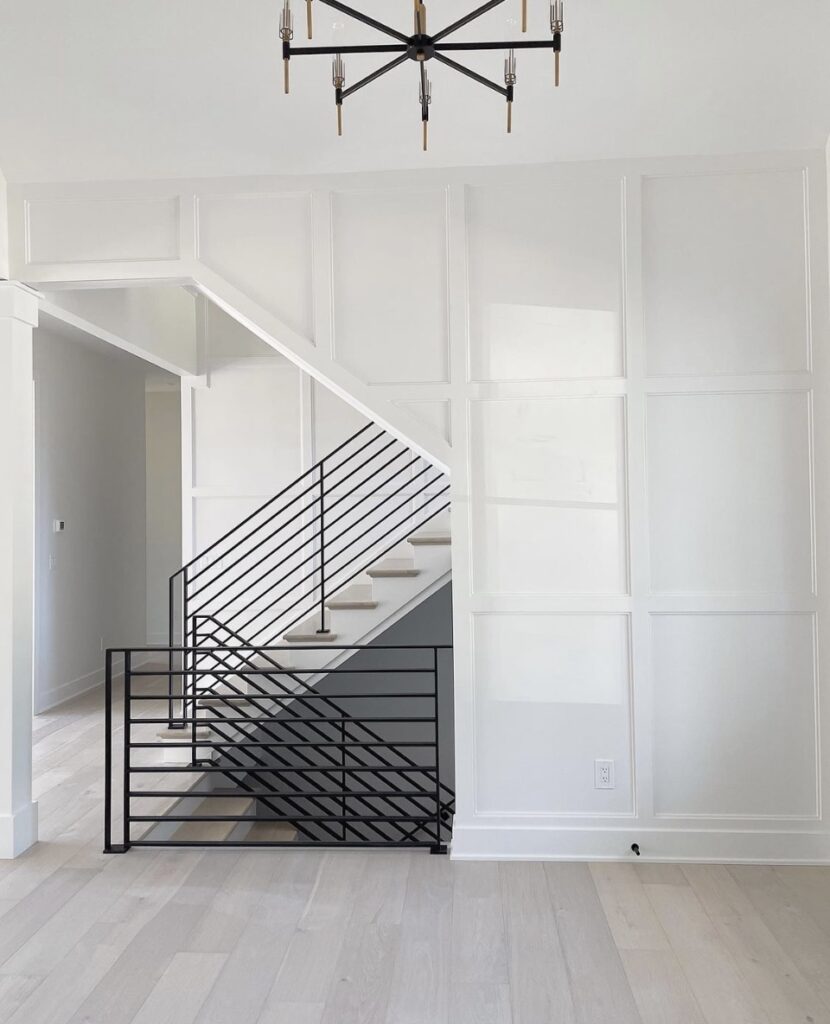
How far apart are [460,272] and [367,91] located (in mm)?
813

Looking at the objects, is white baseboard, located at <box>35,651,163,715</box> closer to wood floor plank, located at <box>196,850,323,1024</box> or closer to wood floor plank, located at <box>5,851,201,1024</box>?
wood floor plank, located at <box>5,851,201,1024</box>

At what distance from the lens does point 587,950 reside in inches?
119

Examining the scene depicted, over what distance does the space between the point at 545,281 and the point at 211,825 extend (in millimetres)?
3301

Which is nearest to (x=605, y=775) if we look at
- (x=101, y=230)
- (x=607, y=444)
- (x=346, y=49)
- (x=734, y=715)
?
(x=734, y=715)

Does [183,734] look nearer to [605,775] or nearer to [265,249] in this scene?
[605,775]

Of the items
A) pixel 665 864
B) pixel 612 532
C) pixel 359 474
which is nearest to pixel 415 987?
pixel 665 864

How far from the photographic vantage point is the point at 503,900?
11.3 ft

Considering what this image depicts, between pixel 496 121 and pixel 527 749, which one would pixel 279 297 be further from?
pixel 527 749

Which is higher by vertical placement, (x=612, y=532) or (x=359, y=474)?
(x=359, y=474)

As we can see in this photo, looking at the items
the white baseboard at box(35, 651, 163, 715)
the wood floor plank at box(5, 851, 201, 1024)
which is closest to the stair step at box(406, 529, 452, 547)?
the wood floor plank at box(5, 851, 201, 1024)

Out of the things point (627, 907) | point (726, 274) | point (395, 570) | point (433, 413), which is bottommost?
point (627, 907)

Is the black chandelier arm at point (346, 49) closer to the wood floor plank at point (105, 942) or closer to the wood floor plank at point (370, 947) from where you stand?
the wood floor plank at point (370, 947)

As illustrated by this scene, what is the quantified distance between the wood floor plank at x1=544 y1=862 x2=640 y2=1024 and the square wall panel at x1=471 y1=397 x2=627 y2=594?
1.17 metres

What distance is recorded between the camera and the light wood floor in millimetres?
2686
